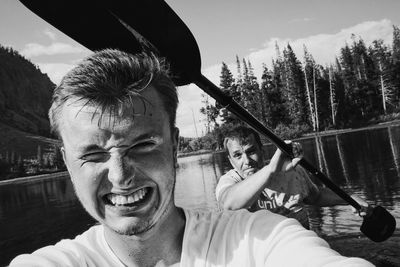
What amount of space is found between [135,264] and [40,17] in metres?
1.70

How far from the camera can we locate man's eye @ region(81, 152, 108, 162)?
6.17ft

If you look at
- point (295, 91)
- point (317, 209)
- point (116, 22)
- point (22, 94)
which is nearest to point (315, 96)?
point (295, 91)

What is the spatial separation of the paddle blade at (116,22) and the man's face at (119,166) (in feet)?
2.12

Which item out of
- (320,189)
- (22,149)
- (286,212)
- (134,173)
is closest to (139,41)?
(134,173)

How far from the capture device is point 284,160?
430 cm

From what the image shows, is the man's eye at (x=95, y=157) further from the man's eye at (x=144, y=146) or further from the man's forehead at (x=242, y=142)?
the man's forehead at (x=242, y=142)

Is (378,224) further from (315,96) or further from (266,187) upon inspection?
(315,96)

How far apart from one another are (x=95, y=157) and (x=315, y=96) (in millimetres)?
66875

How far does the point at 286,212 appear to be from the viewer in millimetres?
4871

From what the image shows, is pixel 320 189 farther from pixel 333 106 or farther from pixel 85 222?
pixel 333 106

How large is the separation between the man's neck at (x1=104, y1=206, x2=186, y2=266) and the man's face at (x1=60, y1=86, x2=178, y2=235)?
98 millimetres

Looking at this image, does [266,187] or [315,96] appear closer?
[266,187]

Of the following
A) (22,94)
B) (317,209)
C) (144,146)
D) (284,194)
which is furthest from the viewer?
(22,94)

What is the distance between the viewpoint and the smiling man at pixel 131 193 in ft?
5.99
